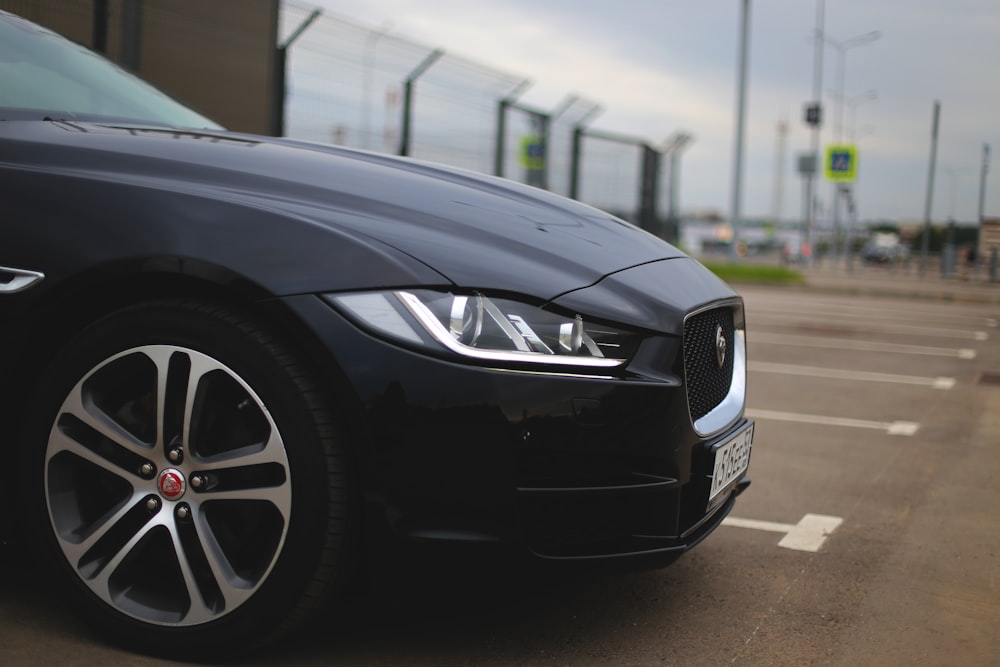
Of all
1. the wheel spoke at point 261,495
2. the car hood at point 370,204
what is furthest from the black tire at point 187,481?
the car hood at point 370,204

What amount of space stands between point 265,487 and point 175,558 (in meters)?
0.28

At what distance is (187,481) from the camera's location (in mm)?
2217

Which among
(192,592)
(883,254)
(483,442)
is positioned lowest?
(192,592)

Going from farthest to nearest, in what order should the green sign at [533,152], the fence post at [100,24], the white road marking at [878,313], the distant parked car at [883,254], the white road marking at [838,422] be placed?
1. the distant parked car at [883,254]
2. the green sign at [533,152]
3. the white road marking at [878,313]
4. the fence post at [100,24]
5. the white road marking at [838,422]

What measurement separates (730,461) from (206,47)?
900 cm

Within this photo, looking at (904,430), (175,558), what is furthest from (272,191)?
(904,430)

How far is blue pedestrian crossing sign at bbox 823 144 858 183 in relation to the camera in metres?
35.7

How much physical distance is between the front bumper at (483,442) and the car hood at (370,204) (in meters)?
0.20

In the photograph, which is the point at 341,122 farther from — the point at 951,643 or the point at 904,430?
the point at 951,643

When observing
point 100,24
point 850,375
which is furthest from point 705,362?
point 100,24

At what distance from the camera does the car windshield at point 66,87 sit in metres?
2.89

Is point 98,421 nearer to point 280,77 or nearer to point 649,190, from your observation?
point 280,77

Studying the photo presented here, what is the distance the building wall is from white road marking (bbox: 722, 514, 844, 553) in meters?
6.61

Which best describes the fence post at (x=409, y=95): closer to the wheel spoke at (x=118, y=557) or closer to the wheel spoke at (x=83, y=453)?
the wheel spoke at (x=83, y=453)
